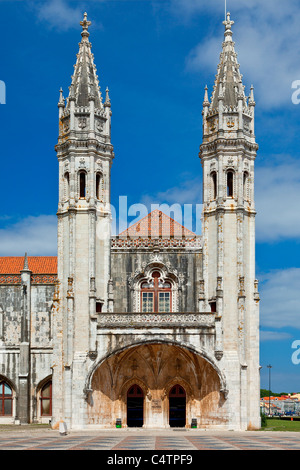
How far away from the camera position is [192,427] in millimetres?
44094

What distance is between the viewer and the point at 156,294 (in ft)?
153

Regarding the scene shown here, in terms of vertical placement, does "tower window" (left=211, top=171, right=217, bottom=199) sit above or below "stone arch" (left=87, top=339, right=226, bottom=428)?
above

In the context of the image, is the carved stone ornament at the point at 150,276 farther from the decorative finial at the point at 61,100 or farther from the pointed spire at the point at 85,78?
the decorative finial at the point at 61,100

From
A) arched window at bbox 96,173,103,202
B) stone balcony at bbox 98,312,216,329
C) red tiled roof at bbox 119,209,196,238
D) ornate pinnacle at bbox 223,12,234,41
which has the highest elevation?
ornate pinnacle at bbox 223,12,234,41

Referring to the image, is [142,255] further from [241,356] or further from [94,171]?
[241,356]

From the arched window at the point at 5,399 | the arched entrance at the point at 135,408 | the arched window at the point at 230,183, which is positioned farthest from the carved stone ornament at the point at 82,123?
the arched window at the point at 5,399

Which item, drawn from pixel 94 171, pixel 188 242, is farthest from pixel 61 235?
pixel 188 242

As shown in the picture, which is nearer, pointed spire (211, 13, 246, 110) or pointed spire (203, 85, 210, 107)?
pointed spire (211, 13, 246, 110)

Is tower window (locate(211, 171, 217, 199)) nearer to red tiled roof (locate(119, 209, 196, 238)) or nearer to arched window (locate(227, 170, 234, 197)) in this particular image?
arched window (locate(227, 170, 234, 197))

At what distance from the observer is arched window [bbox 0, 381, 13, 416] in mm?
51562

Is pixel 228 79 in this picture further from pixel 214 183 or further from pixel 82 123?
pixel 82 123

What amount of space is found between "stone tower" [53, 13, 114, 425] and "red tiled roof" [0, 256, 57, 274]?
31.5 feet

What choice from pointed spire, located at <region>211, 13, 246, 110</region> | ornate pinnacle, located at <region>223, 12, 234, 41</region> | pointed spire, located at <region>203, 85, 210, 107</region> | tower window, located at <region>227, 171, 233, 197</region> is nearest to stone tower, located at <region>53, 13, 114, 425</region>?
pointed spire, located at <region>203, 85, 210, 107</region>

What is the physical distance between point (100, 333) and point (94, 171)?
9.64 m
